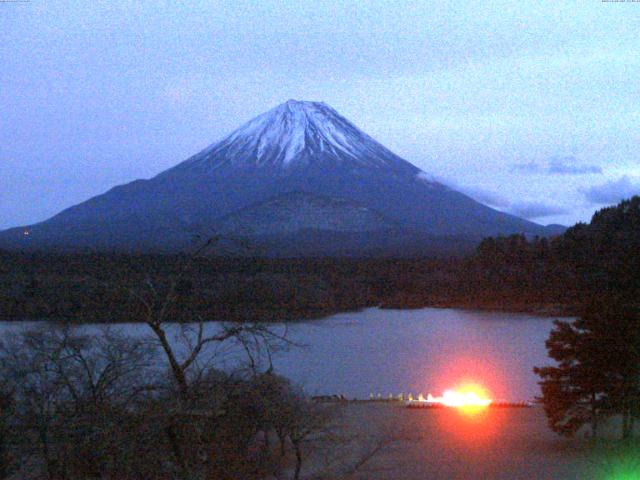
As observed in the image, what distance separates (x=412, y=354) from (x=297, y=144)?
124 feet

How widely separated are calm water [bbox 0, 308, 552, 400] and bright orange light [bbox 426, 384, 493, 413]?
26 centimetres

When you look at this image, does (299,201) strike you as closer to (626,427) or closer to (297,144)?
(297,144)

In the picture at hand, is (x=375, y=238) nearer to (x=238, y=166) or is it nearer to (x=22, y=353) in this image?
(x=238, y=166)

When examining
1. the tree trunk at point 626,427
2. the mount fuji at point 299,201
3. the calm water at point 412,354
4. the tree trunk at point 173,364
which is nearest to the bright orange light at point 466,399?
the calm water at point 412,354

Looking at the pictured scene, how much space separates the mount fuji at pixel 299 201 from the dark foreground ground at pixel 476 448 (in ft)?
94.5

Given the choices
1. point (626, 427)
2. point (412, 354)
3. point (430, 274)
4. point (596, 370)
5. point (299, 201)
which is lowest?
point (412, 354)

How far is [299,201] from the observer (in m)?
47.7

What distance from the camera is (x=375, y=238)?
148ft

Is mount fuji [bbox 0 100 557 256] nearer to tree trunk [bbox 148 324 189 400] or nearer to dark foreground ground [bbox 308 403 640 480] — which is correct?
dark foreground ground [bbox 308 403 640 480]

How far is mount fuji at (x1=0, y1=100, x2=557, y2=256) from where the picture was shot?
145ft

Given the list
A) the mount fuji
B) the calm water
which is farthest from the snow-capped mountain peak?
the calm water

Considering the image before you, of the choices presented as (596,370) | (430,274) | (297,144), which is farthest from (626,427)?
(297,144)

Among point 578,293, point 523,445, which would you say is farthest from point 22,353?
point 578,293

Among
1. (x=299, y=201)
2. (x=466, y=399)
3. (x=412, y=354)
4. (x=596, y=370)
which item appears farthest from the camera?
(x=299, y=201)
